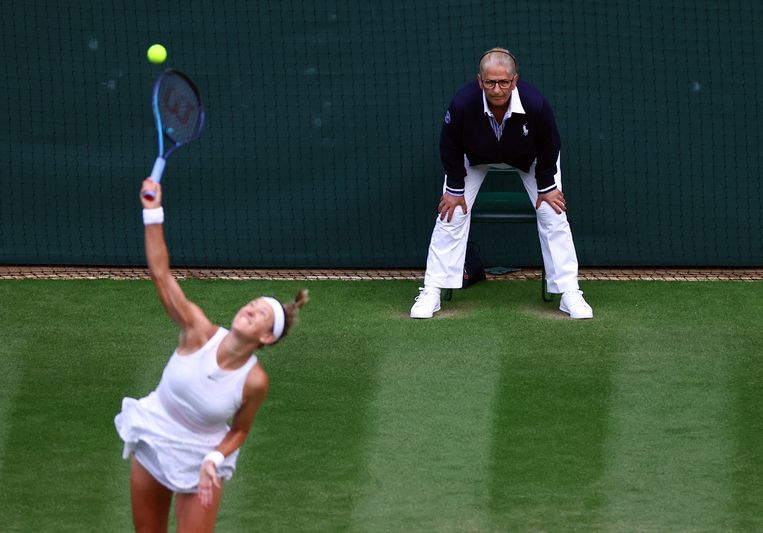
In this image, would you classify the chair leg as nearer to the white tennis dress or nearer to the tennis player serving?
the tennis player serving

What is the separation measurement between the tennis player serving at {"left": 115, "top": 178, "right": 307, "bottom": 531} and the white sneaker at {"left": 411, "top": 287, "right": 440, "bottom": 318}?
401cm

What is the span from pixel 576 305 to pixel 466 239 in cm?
90

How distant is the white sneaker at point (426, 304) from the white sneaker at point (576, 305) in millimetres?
908

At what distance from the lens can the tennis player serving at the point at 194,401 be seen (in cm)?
591

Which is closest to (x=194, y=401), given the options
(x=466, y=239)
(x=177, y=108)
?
(x=177, y=108)

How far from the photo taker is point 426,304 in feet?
33.1

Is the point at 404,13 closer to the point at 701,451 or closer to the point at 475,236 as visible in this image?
the point at 475,236

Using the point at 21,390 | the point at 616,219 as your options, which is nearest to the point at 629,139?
the point at 616,219

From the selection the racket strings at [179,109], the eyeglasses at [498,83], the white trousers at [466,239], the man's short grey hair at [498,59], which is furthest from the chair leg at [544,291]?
Result: the racket strings at [179,109]

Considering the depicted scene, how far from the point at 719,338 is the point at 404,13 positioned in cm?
348

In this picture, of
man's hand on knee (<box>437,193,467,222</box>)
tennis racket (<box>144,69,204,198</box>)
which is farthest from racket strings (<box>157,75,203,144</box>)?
man's hand on knee (<box>437,193,467,222</box>)

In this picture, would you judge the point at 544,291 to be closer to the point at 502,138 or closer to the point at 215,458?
the point at 502,138

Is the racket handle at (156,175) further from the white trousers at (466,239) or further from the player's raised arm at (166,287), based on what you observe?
the white trousers at (466,239)

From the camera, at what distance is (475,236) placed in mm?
11172
